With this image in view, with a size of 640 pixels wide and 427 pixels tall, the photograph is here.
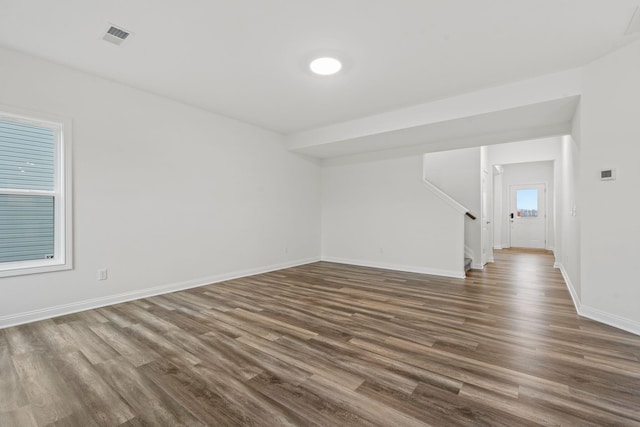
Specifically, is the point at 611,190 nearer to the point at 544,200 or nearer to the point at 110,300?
the point at 110,300

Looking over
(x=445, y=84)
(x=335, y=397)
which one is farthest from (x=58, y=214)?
(x=445, y=84)

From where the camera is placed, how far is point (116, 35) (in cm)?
260

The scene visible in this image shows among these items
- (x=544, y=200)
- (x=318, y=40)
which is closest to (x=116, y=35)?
(x=318, y=40)

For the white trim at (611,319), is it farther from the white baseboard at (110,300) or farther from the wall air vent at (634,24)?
the white baseboard at (110,300)

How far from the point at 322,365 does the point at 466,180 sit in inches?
207

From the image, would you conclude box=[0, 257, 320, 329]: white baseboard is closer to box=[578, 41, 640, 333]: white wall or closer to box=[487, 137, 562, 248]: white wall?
box=[578, 41, 640, 333]: white wall

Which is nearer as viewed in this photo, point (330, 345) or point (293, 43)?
point (330, 345)

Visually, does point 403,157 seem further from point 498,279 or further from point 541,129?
point 498,279

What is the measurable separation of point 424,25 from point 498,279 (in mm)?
4075

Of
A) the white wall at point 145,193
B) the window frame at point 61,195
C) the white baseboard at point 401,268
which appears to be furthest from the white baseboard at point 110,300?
the white baseboard at point 401,268

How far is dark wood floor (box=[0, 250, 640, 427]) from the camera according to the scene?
158 centimetres

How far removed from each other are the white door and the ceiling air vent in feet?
34.7

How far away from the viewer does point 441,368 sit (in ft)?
6.61

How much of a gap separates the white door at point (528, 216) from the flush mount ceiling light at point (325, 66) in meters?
8.82
